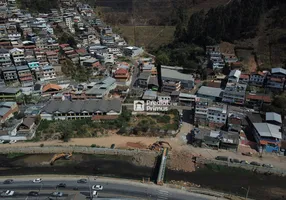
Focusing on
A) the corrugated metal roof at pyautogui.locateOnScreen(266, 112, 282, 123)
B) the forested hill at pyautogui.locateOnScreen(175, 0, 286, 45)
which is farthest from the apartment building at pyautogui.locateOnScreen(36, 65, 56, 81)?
the corrugated metal roof at pyautogui.locateOnScreen(266, 112, 282, 123)

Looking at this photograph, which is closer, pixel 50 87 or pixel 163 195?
pixel 163 195

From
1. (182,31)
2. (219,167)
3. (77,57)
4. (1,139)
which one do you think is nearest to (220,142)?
(219,167)

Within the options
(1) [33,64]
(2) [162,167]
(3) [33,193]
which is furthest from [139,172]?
(1) [33,64]

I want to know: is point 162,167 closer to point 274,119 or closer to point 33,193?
point 33,193

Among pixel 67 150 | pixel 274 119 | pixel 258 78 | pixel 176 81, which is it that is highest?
pixel 258 78

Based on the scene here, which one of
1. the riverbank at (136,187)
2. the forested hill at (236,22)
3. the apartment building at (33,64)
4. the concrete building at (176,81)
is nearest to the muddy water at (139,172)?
the riverbank at (136,187)

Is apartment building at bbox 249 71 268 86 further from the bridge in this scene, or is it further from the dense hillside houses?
the bridge
